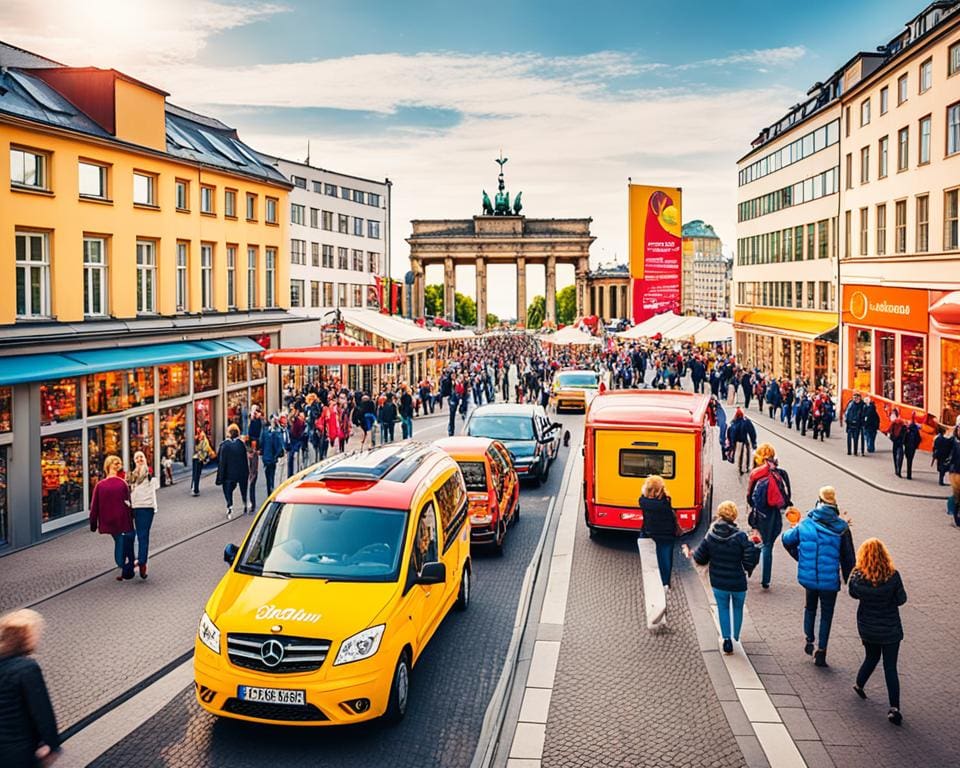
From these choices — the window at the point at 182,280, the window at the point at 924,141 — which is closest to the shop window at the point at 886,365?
the window at the point at 924,141

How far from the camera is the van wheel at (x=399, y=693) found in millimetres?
7895

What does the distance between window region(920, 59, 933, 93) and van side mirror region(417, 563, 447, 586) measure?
26965mm

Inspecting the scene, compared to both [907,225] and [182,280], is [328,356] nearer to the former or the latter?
[182,280]

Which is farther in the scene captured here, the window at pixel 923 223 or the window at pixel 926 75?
the window at pixel 923 223

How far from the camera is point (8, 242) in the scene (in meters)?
16.5

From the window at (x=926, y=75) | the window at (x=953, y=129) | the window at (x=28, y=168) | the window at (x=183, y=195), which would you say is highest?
the window at (x=926, y=75)

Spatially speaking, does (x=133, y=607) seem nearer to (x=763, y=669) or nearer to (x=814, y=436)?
(x=763, y=669)

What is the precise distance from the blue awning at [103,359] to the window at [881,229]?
73.3 ft

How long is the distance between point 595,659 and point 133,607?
5792 millimetres

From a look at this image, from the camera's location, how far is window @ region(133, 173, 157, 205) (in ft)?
70.0

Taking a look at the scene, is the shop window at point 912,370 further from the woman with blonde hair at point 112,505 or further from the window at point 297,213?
the window at point 297,213

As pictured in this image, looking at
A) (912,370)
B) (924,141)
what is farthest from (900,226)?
(912,370)

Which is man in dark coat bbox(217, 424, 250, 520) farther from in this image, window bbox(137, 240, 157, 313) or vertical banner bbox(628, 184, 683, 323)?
vertical banner bbox(628, 184, 683, 323)

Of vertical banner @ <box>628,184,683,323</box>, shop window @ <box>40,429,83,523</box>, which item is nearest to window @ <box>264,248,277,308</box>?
shop window @ <box>40,429,83,523</box>
